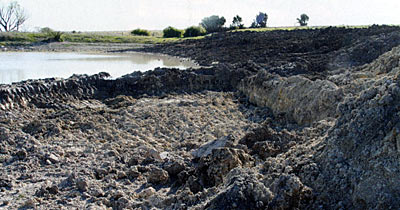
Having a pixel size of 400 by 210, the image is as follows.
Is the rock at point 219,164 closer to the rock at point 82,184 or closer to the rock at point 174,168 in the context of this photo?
the rock at point 174,168

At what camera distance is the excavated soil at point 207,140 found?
4367 mm

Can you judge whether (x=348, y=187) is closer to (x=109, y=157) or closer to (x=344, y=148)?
(x=344, y=148)

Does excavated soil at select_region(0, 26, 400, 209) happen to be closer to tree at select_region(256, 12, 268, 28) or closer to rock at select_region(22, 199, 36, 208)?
rock at select_region(22, 199, 36, 208)

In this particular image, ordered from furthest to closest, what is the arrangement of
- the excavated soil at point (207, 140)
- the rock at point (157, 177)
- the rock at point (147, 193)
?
the rock at point (157, 177) < the rock at point (147, 193) < the excavated soil at point (207, 140)

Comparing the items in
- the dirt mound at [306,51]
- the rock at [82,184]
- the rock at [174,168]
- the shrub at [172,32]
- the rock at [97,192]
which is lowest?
the rock at [97,192]

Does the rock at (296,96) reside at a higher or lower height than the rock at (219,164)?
higher

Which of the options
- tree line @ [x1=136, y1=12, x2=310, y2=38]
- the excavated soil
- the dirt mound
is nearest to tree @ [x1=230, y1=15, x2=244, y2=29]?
tree line @ [x1=136, y1=12, x2=310, y2=38]

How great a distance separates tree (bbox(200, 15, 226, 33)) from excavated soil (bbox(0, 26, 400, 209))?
4237 cm

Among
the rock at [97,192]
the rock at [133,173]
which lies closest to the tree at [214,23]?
the rock at [133,173]

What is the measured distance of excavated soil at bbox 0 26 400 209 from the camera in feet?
14.3

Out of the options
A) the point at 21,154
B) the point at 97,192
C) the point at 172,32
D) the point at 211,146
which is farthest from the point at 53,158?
the point at 172,32

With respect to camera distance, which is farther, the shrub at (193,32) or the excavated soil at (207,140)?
the shrub at (193,32)

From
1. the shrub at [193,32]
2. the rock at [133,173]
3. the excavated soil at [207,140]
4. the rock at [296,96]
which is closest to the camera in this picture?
the excavated soil at [207,140]

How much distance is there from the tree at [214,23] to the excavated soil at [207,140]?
42.4 meters
